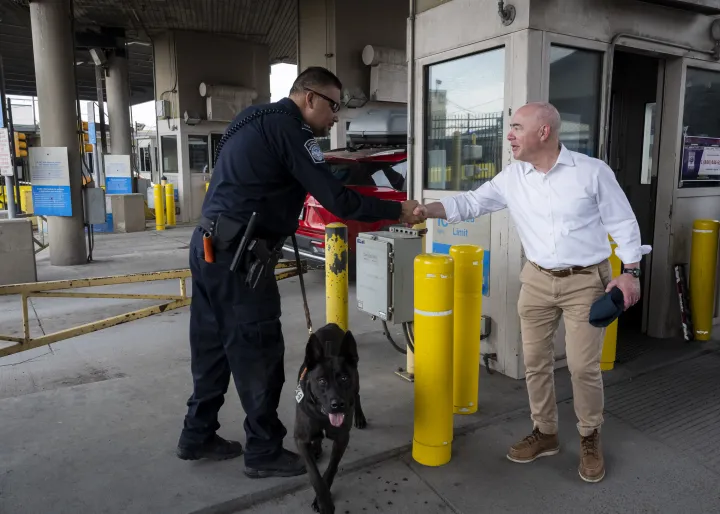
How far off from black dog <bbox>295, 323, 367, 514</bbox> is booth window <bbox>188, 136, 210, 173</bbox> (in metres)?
14.9

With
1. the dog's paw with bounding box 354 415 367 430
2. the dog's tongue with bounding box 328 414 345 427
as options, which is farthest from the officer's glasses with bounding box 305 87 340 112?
the dog's paw with bounding box 354 415 367 430

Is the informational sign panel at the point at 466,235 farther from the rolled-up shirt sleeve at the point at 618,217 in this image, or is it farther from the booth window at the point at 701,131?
the booth window at the point at 701,131

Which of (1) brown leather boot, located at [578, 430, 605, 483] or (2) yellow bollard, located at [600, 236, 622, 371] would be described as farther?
(2) yellow bollard, located at [600, 236, 622, 371]

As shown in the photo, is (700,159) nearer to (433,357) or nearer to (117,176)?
(433,357)

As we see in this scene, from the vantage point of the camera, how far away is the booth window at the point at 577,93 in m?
3.93

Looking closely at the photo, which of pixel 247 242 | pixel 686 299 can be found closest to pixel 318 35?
pixel 686 299

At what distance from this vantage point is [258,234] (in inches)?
108

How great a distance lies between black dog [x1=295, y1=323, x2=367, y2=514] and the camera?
96.3 inches

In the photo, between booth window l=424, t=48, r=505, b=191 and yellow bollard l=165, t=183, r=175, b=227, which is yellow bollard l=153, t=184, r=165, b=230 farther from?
booth window l=424, t=48, r=505, b=191

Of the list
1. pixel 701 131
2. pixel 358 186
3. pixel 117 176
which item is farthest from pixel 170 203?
pixel 701 131

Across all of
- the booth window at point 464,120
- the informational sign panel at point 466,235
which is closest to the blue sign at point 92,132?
the booth window at point 464,120

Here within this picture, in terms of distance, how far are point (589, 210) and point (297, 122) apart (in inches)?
58.5

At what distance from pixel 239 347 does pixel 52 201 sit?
7.37 metres

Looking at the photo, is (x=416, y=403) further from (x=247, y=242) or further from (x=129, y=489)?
(x=129, y=489)
